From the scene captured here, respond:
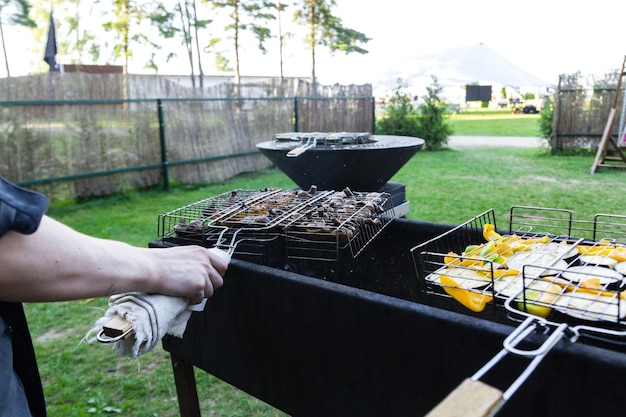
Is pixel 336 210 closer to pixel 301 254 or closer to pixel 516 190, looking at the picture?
pixel 301 254

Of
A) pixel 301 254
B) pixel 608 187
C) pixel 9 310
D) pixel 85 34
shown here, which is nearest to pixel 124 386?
pixel 301 254

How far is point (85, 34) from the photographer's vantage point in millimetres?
23141

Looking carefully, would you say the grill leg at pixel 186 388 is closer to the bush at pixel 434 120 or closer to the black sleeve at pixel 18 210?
the black sleeve at pixel 18 210

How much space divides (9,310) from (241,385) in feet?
3.48

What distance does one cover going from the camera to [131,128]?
817 centimetres

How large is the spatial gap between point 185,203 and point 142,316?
6.50 metres

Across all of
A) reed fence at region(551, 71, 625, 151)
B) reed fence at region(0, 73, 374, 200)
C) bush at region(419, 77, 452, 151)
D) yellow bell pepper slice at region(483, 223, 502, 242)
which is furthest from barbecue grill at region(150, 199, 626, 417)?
bush at region(419, 77, 452, 151)

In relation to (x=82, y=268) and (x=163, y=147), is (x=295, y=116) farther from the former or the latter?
(x=82, y=268)

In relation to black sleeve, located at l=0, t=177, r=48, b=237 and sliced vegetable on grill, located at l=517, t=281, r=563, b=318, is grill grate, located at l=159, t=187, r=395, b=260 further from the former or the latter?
black sleeve, located at l=0, t=177, r=48, b=237

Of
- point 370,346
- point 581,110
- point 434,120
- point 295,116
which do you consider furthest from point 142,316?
point 434,120

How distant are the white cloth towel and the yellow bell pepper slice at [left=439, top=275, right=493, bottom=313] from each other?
810 mm

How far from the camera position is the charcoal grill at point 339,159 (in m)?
3.10

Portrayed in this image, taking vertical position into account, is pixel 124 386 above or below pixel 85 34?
below

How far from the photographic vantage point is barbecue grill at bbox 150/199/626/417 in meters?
1.16
